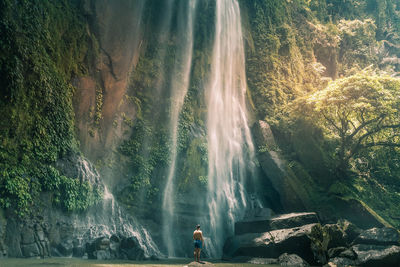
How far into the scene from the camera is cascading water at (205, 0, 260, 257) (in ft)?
63.9

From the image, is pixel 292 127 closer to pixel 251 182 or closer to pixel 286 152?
pixel 286 152

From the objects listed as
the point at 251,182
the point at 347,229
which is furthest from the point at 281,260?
the point at 251,182

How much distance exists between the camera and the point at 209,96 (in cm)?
2353

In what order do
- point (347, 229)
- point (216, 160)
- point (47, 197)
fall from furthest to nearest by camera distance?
point (216, 160)
point (347, 229)
point (47, 197)

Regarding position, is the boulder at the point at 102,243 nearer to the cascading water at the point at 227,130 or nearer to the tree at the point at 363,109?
the cascading water at the point at 227,130

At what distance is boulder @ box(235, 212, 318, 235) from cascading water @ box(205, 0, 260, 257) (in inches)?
83.8

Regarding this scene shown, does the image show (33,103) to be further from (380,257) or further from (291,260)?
(380,257)

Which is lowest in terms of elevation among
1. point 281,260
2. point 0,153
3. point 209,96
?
point 281,260

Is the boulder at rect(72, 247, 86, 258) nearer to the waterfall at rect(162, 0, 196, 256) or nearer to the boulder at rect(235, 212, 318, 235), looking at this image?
the waterfall at rect(162, 0, 196, 256)

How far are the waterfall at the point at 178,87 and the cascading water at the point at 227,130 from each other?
6.60 feet

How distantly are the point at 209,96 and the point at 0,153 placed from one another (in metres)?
14.5

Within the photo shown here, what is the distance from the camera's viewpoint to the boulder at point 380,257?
1265cm

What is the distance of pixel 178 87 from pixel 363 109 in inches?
458

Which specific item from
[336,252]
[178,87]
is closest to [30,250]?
[336,252]
